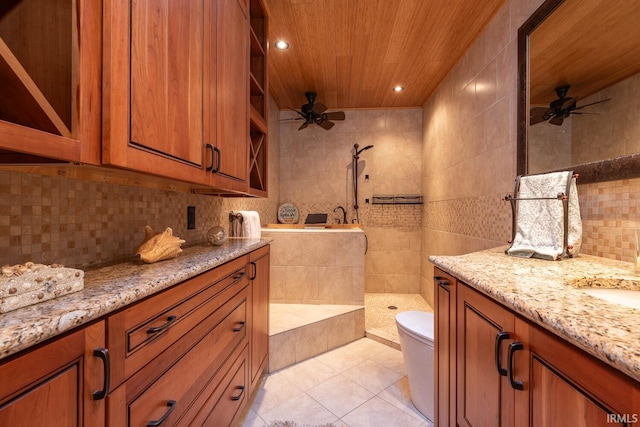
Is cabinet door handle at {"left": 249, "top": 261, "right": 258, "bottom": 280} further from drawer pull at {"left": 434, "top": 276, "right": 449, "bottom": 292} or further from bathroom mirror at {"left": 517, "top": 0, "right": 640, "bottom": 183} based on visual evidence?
bathroom mirror at {"left": 517, "top": 0, "right": 640, "bottom": 183}

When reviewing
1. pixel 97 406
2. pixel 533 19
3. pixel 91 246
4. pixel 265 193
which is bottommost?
pixel 97 406

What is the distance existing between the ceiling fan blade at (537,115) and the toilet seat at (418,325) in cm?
132

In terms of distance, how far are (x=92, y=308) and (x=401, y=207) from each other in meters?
3.59

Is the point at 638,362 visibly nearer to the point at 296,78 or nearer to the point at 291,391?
the point at 291,391

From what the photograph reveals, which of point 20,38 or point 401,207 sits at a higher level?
point 20,38

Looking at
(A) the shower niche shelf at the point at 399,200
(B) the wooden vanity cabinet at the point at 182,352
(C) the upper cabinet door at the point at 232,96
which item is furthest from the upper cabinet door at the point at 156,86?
(A) the shower niche shelf at the point at 399,200

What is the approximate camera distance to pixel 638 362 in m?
0.36

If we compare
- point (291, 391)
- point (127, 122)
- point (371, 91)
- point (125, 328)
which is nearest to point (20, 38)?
point (127, 122)

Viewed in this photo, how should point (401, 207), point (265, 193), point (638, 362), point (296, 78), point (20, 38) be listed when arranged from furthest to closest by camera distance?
1. point (401, 207)
2. point (296, 78)
3. point (265, 193)
4. point (20, 38)
5. point (638, 362)

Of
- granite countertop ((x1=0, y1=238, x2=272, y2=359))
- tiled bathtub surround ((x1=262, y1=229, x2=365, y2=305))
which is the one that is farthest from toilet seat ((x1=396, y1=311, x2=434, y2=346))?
granite countertop ((x1=0, y1=238, x2=272, y2=359))

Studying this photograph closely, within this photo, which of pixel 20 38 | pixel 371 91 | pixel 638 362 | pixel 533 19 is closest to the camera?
pixel 638 362

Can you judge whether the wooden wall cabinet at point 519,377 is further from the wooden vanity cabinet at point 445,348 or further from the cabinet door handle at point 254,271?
the cabinet door handle at point 254,271

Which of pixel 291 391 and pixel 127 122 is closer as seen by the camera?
pixel 127 122

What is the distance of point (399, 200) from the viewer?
12.1 feet
